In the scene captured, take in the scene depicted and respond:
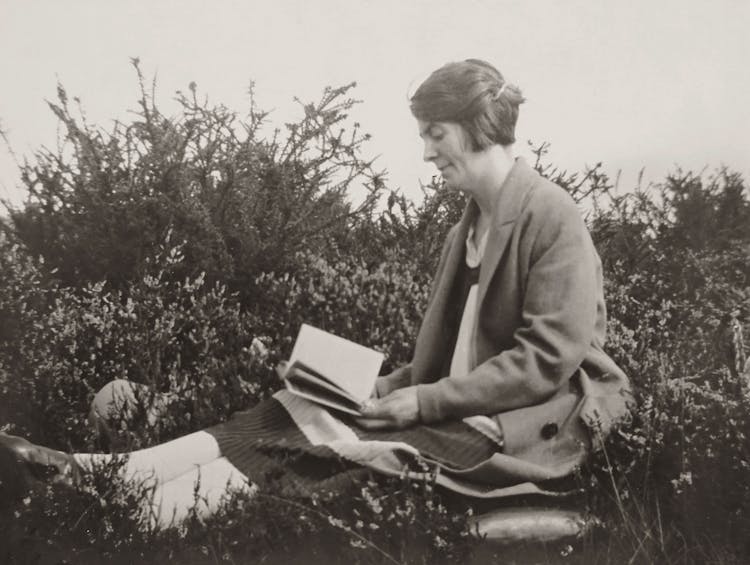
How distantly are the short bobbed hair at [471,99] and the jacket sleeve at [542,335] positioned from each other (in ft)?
1.29

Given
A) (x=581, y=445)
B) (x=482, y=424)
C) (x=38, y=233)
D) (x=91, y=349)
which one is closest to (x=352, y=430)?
(x=482, y=424)

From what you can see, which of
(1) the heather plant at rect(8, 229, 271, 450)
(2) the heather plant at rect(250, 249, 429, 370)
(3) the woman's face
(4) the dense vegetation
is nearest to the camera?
(4) the dense vegetation

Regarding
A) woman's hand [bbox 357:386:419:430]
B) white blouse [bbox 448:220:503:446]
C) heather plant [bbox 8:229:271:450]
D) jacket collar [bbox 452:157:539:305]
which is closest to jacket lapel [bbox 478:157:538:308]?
jacket collar [bbox 452:157:539:305]

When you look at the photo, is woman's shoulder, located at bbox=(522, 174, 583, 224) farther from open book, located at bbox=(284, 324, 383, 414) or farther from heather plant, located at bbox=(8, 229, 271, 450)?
heather plant, located at bbox=(8, 229, 271, 450)

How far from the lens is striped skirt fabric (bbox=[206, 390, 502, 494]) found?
3102 millimetres

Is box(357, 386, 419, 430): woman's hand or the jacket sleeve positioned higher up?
the jacket sleeve

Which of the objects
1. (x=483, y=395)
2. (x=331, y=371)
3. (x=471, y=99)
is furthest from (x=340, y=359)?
(x=471, y=99)

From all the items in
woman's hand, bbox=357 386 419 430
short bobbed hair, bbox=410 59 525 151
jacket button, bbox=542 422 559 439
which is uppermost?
short bobbed hair, bbox=410 59 525 151

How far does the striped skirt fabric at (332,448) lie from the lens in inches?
122

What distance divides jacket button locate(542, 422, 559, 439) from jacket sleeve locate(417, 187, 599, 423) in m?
0.10

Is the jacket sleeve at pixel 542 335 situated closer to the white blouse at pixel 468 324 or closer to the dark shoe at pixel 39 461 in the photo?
the white blouse at pixel 468 324

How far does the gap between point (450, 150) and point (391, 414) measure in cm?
101

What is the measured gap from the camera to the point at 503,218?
133 inches

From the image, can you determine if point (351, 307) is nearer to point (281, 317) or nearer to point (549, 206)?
point (281, 317)
